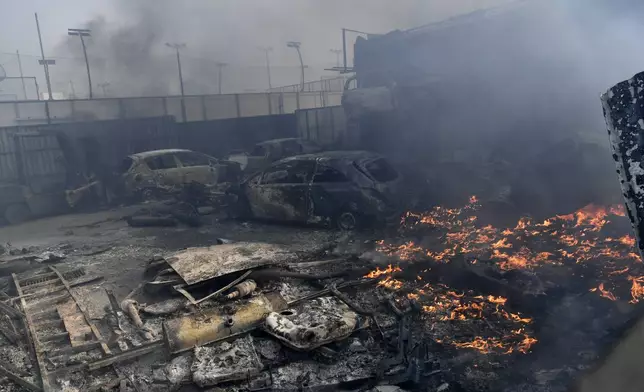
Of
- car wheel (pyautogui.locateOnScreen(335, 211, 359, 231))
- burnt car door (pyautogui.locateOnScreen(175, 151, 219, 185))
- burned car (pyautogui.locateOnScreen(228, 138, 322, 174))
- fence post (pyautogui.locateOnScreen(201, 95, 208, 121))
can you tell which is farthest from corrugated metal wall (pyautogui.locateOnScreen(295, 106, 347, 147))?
car wheel (pyautogui.locateOnScreen(335, 211, 359, 231))

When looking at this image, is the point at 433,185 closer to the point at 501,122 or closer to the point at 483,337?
the point at 501,122

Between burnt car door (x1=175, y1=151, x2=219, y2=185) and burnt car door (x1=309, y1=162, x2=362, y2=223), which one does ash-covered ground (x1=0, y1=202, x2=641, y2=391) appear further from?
burnt car door (x1=175, y1=151, x2=219, y2=185)

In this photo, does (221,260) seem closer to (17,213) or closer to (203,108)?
(17,213)

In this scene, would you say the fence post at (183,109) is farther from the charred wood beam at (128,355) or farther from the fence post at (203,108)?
the charred wood beam at (128,355)

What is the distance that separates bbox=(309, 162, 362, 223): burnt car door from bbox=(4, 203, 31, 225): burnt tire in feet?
27.8

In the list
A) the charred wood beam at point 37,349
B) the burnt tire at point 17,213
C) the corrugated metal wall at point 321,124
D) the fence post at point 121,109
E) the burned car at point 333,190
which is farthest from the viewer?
the fence post at point 121,109

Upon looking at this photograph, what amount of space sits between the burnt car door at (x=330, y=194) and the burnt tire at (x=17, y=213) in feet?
27.8

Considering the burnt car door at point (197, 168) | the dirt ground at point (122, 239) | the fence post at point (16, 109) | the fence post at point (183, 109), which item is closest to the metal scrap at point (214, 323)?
the dirt ground at point (122, 239)

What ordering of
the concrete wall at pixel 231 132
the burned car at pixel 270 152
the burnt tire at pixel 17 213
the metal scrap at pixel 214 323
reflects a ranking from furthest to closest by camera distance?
the concrete wall at pixel 231 132 → the burned car at pixel 270 152 → the burnt tire at pixel 17 213 → the metal scrap at pixel 214 323

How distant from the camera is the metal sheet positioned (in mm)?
6129

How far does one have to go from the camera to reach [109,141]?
17.4m

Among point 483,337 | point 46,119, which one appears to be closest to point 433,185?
point 483,337

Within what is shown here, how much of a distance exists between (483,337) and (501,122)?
8.40m

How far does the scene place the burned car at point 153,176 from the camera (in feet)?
43.3
